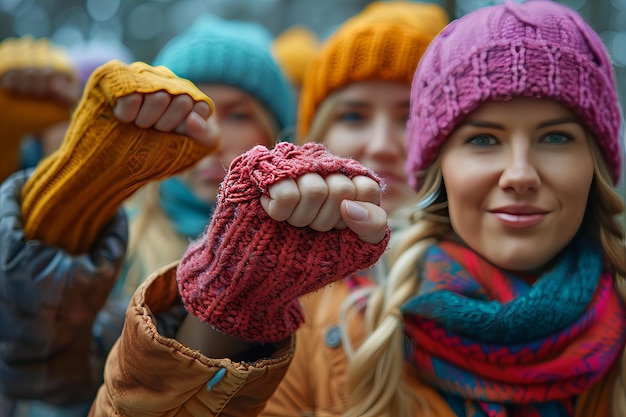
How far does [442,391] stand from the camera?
2.85 ft

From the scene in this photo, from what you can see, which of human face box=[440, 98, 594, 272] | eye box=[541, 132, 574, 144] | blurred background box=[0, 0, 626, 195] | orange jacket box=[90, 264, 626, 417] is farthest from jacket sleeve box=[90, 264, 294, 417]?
blurred background box=[0, 0, 626, 195]

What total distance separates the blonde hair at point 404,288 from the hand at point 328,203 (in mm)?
230

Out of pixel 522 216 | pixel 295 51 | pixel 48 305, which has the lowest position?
pixel 295 51

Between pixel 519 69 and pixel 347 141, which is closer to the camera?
pixel 519 69

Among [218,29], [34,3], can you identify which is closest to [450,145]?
[218,29]

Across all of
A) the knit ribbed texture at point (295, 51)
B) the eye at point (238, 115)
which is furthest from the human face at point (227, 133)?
the knit ribbed texture at point (295, 51)

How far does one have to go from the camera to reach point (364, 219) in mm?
618

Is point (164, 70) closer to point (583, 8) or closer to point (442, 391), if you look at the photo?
point (442, 391)

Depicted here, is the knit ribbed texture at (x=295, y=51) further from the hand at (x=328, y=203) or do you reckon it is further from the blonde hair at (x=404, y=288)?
the hand at (x=328, y=203)

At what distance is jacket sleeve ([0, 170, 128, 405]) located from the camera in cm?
87

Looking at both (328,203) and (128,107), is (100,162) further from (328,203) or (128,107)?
(328,203)

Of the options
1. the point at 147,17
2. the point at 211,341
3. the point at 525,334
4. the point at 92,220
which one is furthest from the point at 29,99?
the point at 147,17

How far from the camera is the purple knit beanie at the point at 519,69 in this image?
0.79 meters

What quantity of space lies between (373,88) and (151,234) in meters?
0.52
